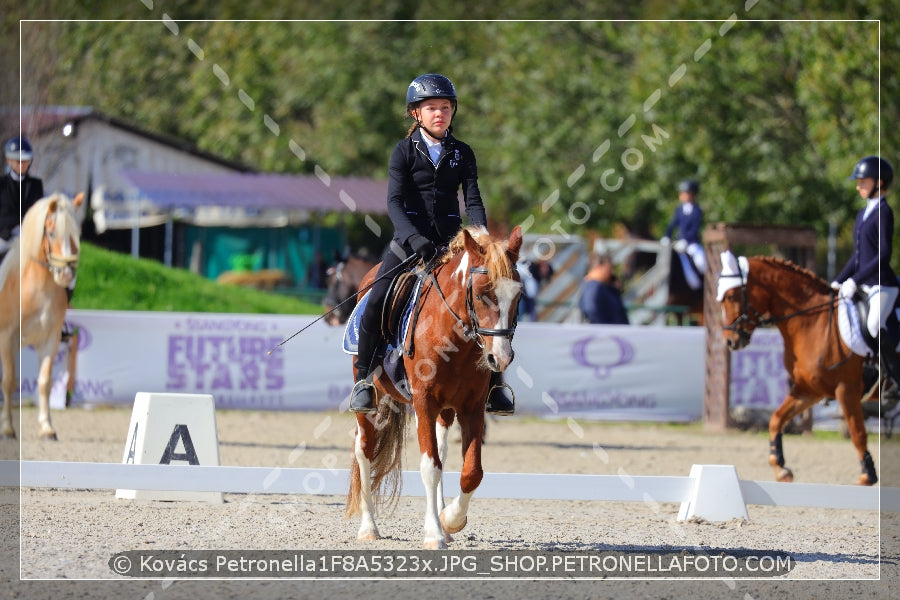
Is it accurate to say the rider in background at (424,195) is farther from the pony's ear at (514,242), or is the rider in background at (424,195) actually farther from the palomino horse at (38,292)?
the palomino horse at (38,292)

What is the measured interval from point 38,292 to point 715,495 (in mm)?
7077

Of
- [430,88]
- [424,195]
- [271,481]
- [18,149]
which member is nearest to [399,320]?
[424,195]

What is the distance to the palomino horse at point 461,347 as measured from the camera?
6.00m

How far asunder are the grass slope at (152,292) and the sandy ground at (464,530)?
7.06 metres

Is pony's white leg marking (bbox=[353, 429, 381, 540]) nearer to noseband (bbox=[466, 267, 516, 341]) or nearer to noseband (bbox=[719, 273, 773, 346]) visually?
noseband (bbox=[466, 267, 516, 341])

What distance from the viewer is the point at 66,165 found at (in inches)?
1104

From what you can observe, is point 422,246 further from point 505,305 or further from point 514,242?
point 505,305

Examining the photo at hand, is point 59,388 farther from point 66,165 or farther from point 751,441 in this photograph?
point 66,165

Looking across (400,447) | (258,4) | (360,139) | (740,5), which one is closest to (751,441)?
(400,447)

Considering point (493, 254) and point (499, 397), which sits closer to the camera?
point (493, 254)

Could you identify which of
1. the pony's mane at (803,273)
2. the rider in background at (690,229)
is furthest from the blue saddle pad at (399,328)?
the rider in background at (690,229)

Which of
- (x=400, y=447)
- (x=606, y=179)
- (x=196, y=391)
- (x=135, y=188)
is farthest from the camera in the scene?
(x=606, y=179)

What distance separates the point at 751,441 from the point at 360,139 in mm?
23609

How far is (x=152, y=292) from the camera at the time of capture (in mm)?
20484
